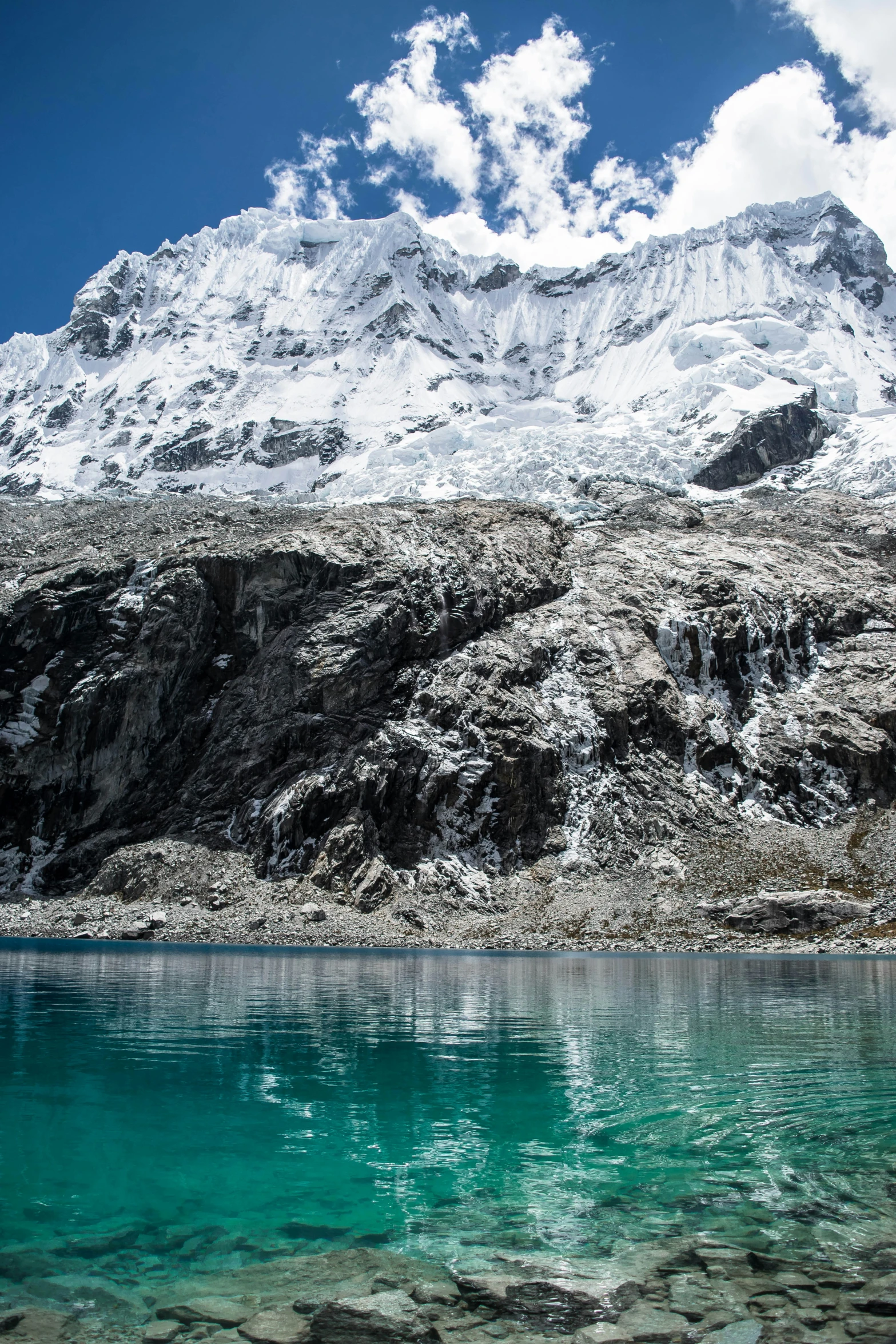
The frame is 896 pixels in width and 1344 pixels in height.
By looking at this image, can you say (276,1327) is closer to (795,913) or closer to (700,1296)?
(700,1296)

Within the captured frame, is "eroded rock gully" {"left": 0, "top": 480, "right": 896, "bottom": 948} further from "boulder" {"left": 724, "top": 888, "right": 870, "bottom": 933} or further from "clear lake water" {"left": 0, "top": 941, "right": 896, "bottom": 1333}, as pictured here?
"clear lake water" {"left": 0, "top": 941, "right": 896, "bottom": 1333}

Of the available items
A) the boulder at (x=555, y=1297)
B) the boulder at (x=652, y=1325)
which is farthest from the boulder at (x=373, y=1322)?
the boulder at (x=652, y=1325)

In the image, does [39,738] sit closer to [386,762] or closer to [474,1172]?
[386,762]

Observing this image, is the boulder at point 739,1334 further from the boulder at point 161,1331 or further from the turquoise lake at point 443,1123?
the boulder at point 161,1331

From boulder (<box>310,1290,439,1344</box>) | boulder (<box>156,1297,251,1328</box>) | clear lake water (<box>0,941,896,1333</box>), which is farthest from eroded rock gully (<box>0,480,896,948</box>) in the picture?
boulder (<box>310,1290,439,1344</box>)

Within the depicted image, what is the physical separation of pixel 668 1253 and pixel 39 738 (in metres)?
109

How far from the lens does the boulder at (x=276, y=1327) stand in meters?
9.34

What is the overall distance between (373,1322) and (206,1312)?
6.02 feet

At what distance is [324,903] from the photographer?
90688mm

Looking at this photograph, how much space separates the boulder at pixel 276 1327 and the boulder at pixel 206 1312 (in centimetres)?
15

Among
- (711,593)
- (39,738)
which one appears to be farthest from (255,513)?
(711,593)

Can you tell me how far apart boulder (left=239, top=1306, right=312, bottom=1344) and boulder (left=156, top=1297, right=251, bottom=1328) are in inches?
5.9

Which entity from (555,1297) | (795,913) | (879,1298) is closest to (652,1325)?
(555,1297)

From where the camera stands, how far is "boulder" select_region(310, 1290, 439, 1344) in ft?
30.9
